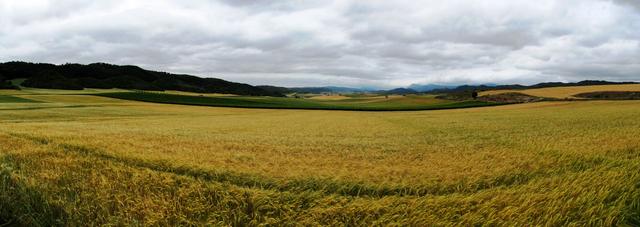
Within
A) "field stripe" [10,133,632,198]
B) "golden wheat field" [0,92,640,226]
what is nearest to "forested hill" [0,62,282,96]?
"golden wheat field" [0,92,640,226]

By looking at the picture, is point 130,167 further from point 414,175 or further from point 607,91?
point 607,91

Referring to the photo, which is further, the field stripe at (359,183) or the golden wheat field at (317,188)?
the field stripe at (359,183)

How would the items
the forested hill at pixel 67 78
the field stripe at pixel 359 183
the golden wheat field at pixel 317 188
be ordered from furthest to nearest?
the forested hill at pixel 67 78 → the field stripe at pixel 359 183 → the golden wheat field at pixel 317 188

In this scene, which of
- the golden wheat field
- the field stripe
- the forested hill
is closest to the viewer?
the golden wheat field

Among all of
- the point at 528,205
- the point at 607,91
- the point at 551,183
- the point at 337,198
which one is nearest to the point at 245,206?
the point at 337,198

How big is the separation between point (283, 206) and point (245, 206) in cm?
64

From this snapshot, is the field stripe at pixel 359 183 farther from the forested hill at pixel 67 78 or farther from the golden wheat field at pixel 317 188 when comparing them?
the forested hill at pixel 67 78

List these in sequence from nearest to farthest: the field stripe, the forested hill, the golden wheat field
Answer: the golden wheat field → the field stripe → the forested hill

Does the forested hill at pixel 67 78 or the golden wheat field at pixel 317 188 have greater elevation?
the forested hill at pixel 67 78

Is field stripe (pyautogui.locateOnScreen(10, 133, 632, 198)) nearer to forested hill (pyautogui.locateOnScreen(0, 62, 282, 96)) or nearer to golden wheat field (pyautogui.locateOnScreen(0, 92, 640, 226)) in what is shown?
golden wheat field (pyautogui.locateOnScreen(0, 92, 640, 226))

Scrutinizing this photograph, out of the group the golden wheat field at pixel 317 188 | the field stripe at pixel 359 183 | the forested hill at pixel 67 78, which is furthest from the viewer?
the forested hill at pixel 67 78

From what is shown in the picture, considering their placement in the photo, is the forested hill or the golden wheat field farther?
the forested hill

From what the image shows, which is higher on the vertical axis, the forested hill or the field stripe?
the forested hill

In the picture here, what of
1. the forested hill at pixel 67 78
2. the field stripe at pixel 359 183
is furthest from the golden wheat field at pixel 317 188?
the forested hill at pixel 67 78
